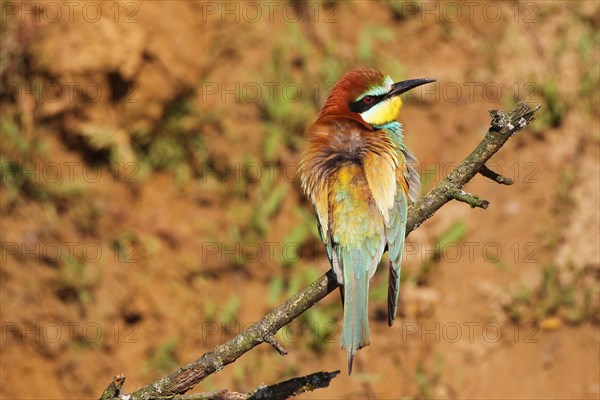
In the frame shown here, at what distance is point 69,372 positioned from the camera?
4.81m

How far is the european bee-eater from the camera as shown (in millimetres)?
2715

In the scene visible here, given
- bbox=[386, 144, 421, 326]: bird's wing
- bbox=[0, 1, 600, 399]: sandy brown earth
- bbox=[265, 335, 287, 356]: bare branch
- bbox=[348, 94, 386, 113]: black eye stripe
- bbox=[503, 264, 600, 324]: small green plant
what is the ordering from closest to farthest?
bbox=[265, 335, 287, 356]: bare branch
bbox=[386, 144, 421, 326]: bird's wing
bbox=[348, 94, 386, 113]: black eye stripe
bbox=[503, 264, 600, 324]: small green plant
bbox=[0, 1, 600, 399]: sandy brown earth

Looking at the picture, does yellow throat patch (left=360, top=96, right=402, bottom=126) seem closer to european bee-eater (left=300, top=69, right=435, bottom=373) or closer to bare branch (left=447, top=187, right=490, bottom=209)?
european bee-eater (left=300, top=69, right=435, bottom=373)

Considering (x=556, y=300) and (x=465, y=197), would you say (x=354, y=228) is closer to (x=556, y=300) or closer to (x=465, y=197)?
(x=465, y=197)

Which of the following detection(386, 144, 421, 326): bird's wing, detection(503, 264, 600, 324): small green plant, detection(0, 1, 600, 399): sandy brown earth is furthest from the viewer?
detection(0, 1, 600, 399): sandy brown earth

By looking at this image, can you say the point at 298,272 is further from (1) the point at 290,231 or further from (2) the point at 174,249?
(2) the point at 174,249

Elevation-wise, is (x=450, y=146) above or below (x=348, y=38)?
below

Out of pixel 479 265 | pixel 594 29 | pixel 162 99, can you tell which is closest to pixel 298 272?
pixel 479 265

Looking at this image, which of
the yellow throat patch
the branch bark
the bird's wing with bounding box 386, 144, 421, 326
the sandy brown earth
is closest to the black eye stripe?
the yellow throat patch

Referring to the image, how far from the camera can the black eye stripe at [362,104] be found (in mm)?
3238

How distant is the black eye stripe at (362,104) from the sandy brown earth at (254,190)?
164cm

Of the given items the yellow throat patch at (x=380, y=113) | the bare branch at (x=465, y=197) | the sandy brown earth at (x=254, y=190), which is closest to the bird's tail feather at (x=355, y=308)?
the bare branch at (x=465, y=197)

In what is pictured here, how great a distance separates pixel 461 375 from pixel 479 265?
0.65 meters

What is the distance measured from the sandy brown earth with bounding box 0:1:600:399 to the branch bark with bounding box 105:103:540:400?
2.23 metres
